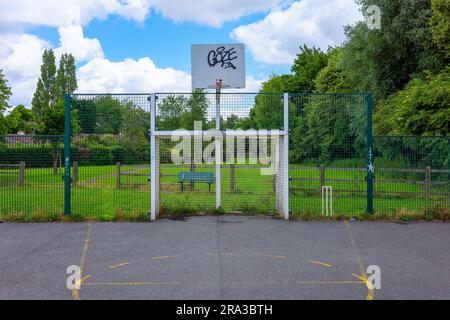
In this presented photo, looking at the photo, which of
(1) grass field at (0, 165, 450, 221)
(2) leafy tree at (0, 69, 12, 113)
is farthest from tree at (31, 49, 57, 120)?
(1) grass field at (0, 165, 450, 221)

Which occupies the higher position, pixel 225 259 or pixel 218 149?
pixel 218 149

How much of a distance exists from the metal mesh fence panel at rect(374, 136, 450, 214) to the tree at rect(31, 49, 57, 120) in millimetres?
66732

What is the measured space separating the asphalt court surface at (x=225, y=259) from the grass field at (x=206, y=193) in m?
1.05

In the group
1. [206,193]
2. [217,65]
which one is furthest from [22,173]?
[217,65]

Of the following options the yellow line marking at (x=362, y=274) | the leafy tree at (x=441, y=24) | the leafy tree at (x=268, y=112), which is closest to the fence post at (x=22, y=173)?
the leafy tree at (x=268, y=112)

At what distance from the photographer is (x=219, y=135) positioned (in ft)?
40.0

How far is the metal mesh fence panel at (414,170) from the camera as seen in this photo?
12.8m

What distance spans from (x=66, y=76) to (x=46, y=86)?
11.5 ft

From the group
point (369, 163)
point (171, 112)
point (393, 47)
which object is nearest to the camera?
point (369, 163)

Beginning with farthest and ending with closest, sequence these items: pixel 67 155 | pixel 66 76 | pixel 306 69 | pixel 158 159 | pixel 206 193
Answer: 1. pixel 66 76
2. pixel 306 69
3. pixel 206 193
4. pixel 158 159
5. pixel 67 155

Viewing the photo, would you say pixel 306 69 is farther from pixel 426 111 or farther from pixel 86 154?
pixel 86 154

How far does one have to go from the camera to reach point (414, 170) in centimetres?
1299

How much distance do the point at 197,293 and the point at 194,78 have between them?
25.5ft

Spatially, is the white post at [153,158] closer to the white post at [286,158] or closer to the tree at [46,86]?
the white post at [286,158]
